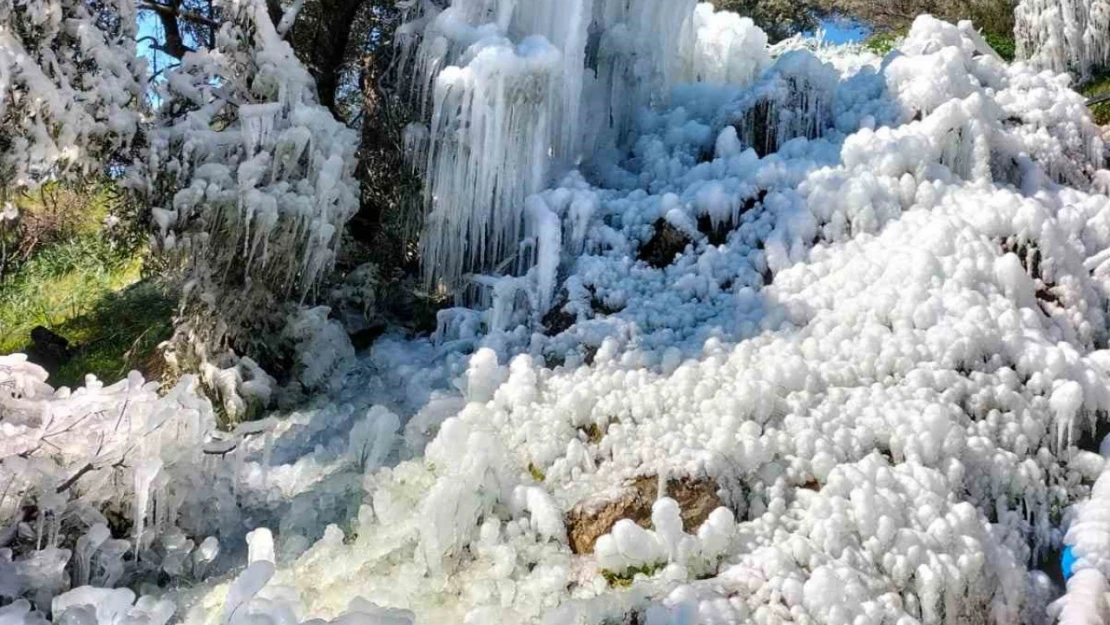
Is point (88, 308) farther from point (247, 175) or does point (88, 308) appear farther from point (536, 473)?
point (536, 473)

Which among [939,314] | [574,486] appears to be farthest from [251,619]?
[939,314]

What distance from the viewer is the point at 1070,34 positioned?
32.0 feet

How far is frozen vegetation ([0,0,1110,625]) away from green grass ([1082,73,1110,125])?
348 cm

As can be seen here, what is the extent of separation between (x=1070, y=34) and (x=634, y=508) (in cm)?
906

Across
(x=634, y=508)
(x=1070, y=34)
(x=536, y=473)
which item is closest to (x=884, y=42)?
(x=1070, y=34)

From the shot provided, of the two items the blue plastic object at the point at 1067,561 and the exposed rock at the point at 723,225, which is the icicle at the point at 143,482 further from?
the blue plastic object at the point at 1067,561

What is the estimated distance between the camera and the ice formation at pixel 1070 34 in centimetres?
976

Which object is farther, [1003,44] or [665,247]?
[1003,44]

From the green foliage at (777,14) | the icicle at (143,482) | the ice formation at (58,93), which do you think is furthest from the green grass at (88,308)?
the green foliage at (777,14)

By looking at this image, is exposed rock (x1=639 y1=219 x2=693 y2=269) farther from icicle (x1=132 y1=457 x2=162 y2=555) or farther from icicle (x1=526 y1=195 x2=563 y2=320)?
icicle (x1=132 y1=457 x2=162 y2=555)

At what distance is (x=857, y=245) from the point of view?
4.86 metres

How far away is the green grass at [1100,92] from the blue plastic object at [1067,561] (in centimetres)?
701

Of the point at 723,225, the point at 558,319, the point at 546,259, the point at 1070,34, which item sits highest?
the point at 1070,34

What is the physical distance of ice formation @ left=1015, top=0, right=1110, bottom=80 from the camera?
976cm
